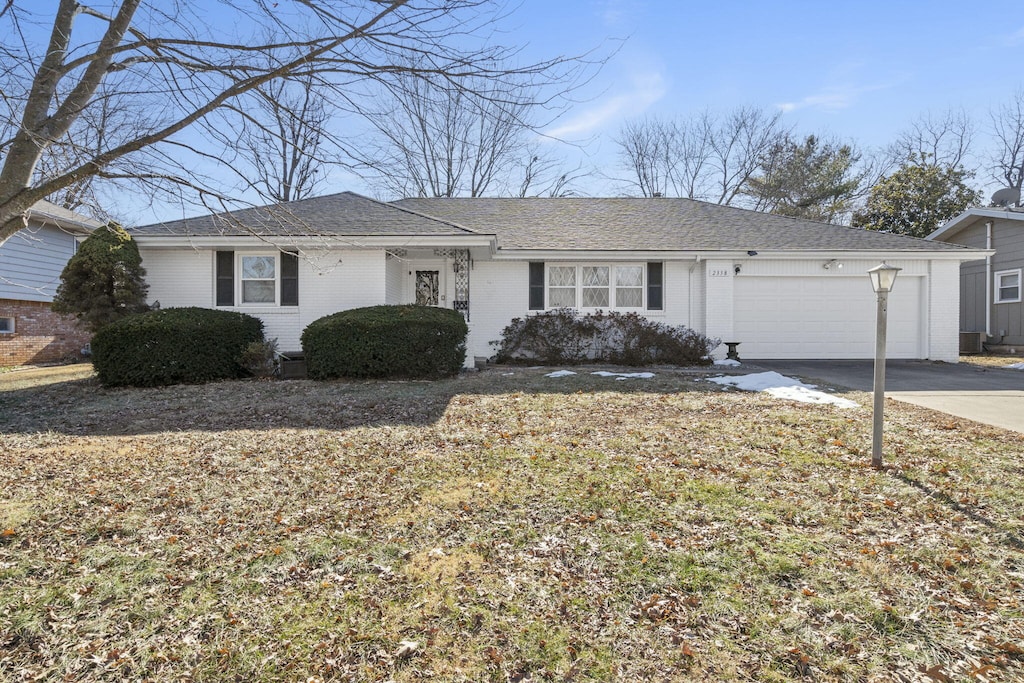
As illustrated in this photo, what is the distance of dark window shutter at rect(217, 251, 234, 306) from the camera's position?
11.7 metres

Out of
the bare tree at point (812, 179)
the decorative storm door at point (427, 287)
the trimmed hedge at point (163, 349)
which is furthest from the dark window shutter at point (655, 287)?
the bare tree at point (812, 179)

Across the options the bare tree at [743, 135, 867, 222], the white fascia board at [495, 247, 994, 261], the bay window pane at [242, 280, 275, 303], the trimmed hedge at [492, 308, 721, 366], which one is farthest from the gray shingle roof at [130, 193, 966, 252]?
the bare tree at [743, 135, 867, 222]

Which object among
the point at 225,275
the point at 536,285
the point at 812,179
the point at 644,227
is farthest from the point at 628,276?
the point at 812,179

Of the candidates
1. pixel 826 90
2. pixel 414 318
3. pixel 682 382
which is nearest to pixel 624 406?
pixel 682 382

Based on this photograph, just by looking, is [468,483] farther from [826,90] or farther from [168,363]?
[826,90]

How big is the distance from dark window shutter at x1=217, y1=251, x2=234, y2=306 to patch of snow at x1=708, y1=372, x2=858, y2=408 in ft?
33.4

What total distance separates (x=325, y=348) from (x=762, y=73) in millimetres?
8360

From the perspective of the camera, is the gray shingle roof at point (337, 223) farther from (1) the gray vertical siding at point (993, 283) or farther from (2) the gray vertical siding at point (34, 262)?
(1) the gray vertical siding at point (993, 283)

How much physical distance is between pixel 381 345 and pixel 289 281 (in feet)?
12.4

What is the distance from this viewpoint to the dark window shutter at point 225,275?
11695 millimetres

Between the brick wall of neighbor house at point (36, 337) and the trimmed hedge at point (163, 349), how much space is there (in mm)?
5716

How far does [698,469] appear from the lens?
4.58 m

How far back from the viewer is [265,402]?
7.73 m

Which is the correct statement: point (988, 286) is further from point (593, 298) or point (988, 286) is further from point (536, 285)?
point (536, 285)
